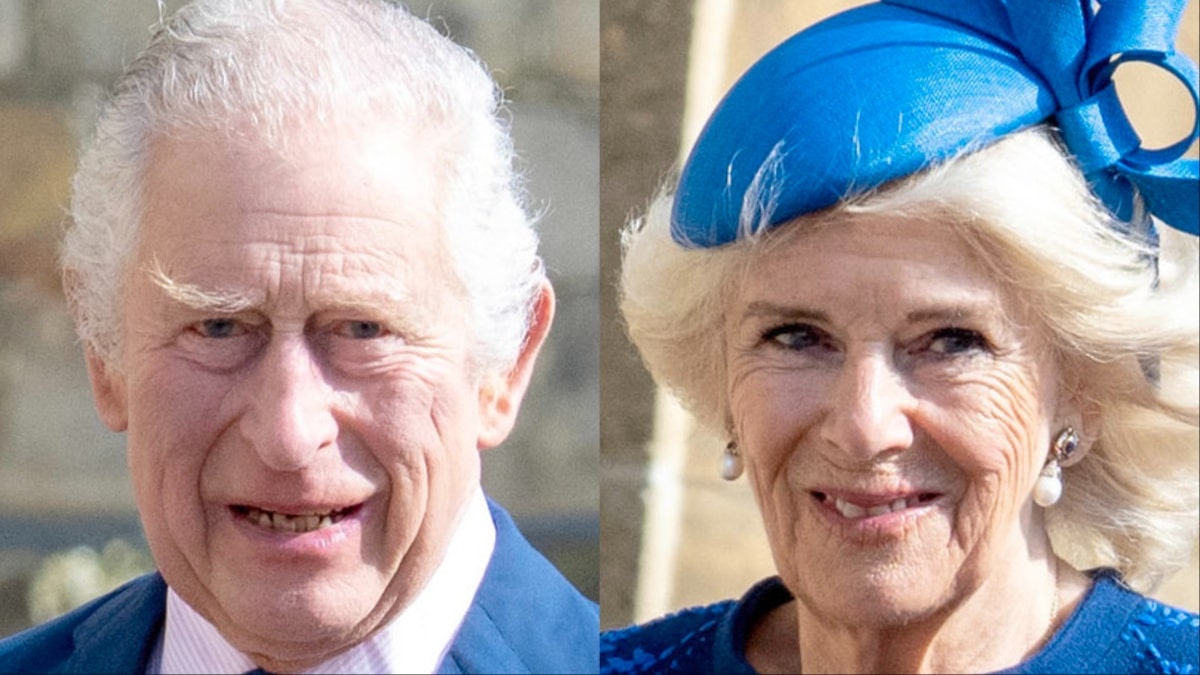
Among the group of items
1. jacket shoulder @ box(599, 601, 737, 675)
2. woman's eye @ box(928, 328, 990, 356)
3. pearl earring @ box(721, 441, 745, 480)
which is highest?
woman's eye @ box(928, 328, 990, 356)

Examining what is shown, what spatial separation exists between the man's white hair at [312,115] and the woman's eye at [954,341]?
1.76 feet

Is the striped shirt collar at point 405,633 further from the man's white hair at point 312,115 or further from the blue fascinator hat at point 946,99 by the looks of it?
the blue fascinator hat at point 946,99

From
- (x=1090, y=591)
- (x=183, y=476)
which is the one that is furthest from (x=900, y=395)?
(x=183, y=476)

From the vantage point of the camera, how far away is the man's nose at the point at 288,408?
1.90 metres

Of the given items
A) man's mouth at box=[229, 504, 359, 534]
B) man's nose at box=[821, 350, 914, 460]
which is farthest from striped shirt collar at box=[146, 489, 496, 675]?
man's nose at box=[821, 350, 914, 460]

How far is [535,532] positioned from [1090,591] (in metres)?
0.77

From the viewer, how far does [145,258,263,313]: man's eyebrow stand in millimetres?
1901

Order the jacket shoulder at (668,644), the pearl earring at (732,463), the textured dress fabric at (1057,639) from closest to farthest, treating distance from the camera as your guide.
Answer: the textured dress fabric at (1057,639) < the pearl earring at (732,463) < the jacket shoulder at (668,644)

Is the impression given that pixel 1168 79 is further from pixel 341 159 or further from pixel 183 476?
pixel 183 476

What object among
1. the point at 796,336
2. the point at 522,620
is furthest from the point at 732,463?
the point at 522,620

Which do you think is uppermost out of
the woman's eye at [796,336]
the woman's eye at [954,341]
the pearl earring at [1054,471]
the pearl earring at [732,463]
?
the woman's eye at [954,341]

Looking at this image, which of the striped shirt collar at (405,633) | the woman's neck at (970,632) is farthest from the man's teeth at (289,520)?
the woman's neck at (970,632)

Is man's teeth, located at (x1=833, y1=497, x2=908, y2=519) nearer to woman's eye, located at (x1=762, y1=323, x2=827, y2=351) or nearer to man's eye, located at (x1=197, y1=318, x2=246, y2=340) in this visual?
woman's eye, located at (x1=762, y1=323, x2=827, y2=351)

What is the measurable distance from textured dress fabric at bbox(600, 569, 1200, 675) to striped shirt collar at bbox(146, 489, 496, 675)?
36cm
